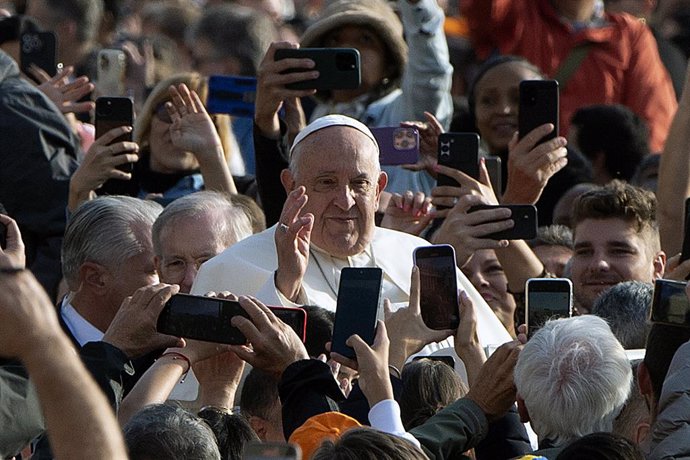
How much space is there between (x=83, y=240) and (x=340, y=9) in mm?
2801

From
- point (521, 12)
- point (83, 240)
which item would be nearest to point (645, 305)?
point (83, 240)

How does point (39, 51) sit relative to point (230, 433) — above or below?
below

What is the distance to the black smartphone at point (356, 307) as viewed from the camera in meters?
5.45

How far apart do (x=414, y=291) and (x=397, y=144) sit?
1.97 m

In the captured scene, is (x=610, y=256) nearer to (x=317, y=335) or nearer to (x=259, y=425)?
(x=317, y=335)

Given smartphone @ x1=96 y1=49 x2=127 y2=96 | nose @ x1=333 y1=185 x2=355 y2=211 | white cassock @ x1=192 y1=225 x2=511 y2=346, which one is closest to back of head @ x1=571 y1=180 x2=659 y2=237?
white cassock @ x1=192 y1=225 x2=511 y2=346

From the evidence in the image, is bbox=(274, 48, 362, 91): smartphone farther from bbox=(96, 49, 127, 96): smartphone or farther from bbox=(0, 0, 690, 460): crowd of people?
bbox=(96, 49, 127, 96): smartphone

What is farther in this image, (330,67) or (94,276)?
(330,67)

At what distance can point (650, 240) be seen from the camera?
24.8 feet

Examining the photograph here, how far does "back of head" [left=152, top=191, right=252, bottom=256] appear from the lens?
681cm

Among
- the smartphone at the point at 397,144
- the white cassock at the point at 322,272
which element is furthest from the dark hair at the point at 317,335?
the smartphone at the point at 397,144

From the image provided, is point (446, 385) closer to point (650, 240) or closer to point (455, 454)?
point (455, 454)

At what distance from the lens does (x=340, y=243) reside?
6988 millimetres

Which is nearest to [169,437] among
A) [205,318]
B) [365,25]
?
[205,318]
